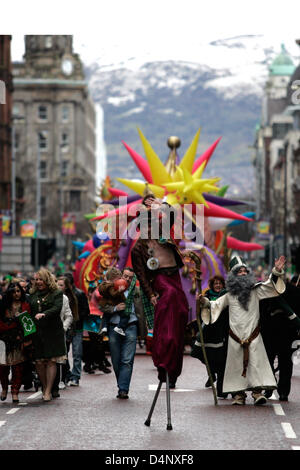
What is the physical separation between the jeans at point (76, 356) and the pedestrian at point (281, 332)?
3.75 m

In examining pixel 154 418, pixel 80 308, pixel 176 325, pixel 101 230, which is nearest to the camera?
pixel 176 325

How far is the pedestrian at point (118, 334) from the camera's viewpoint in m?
16.0

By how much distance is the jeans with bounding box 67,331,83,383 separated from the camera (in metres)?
18.6

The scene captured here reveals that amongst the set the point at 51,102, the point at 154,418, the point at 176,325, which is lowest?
the point at 154,418

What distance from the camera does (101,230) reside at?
3112cm

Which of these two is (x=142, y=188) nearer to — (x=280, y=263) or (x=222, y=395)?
(x=222, y=395)

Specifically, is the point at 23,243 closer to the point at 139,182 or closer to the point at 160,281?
the point at 139,182

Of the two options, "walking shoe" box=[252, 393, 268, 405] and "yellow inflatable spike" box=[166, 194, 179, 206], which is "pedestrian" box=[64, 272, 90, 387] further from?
"yellow inflatable spike" box=[166, 194, 179, 206]

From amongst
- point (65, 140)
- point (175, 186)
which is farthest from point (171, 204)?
point (65, 140)

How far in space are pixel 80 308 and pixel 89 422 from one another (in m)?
6.16

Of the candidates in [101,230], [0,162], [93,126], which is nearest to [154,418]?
[101,230]

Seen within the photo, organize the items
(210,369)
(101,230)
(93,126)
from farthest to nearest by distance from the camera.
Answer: (93,126), (101,230), (210,369)

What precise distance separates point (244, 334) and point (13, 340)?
3036mm

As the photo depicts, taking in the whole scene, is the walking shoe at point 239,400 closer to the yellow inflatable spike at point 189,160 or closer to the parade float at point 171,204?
the parade float at point 171,204
